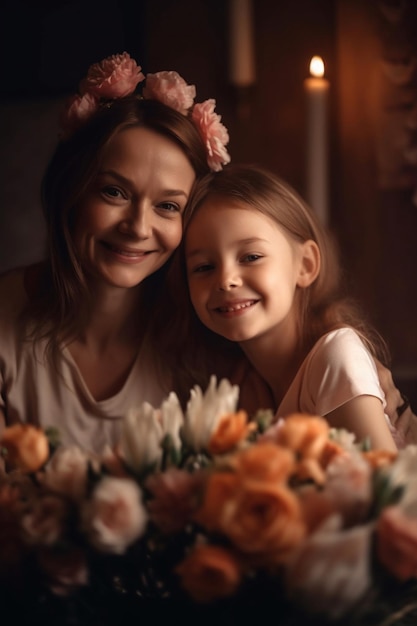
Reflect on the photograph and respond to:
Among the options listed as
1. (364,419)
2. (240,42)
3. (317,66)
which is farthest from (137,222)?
(240,42)

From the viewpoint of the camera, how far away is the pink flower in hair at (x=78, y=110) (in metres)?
1.32

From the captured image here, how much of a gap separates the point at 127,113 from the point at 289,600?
906 mm

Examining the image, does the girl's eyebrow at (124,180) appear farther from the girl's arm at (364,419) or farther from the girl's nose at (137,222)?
the girl's arm at (364,419)

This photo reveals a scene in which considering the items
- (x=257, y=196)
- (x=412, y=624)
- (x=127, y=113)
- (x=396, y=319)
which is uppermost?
(x=127, y=113)

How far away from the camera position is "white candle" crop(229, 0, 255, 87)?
202 centimetres

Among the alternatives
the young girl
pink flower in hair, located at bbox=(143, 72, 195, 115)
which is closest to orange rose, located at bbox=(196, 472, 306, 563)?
the young girl

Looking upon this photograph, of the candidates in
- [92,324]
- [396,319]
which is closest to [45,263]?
[92,324]

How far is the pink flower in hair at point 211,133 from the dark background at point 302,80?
26.1 inches

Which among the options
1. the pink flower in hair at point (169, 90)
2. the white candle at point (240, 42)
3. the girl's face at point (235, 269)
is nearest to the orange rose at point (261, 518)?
the girl's face at point (235, 269)

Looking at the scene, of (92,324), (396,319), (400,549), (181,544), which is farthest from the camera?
(396,319)

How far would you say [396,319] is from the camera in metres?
2.14

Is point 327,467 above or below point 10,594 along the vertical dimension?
above

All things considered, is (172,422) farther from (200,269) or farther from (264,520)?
(200,269)

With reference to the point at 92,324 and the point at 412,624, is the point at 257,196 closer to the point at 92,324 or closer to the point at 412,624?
the point at 92,324
